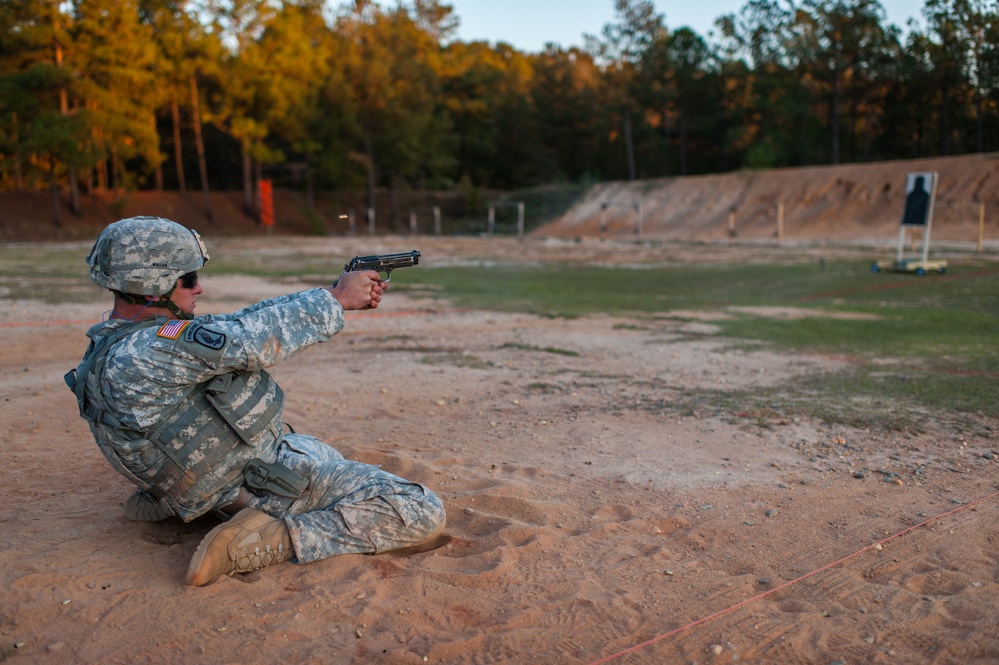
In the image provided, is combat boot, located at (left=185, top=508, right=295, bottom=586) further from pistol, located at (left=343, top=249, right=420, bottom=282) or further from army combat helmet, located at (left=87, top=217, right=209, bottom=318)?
pistol, located at (left=343, top=249, right=420, bottom=282)

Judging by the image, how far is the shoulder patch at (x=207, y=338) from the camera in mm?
2797

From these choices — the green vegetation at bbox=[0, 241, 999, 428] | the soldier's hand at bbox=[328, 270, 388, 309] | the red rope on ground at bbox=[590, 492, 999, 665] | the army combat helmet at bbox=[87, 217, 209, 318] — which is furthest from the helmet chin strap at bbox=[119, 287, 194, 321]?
the green vegetation at bbox=[0, 241, 999, 428]

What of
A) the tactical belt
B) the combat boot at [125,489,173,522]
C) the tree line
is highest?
the tree line

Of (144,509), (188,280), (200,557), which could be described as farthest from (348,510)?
(188,280)

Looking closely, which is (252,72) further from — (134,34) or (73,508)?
(73,508)

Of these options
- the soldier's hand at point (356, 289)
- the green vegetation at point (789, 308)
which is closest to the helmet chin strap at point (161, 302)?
the soldier's hand at point (356, 289)

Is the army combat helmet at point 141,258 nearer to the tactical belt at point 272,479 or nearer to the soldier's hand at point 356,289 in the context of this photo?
the soldier's hand at point 356,289

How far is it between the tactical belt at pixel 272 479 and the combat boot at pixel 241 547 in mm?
100

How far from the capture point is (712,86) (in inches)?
2016

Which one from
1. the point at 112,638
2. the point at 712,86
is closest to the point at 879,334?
the point at 112,638

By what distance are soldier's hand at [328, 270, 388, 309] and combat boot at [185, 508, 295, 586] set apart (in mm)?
919

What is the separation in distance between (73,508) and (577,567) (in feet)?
8.05

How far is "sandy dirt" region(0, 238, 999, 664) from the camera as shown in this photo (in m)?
2.69

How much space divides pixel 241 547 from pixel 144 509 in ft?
2.54
